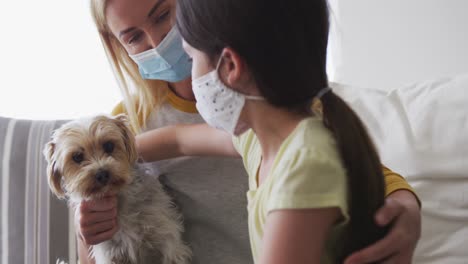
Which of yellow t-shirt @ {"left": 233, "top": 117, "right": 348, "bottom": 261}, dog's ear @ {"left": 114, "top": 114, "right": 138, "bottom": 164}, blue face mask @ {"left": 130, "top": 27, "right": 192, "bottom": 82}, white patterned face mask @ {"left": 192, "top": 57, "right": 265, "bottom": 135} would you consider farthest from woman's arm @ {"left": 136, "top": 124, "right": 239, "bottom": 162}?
yellow t-shirt @ {"left": 233, "top": 117, "right": 348, "bottom": 261}

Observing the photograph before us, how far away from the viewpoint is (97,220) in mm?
1112

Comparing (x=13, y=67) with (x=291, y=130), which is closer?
(x=291, y=130)

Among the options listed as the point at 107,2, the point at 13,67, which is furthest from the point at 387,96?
the point at 13,67

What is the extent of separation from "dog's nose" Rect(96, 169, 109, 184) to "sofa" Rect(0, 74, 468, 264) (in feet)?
1.24

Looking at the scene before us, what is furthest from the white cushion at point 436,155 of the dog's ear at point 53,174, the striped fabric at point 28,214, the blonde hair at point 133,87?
the striped fabric at point 28,214

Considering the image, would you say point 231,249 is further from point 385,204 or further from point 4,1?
point 4,1

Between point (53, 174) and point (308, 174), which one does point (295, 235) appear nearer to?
point (308, 174)

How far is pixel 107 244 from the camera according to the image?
1246 millimetres

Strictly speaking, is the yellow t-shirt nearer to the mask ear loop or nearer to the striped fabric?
the mask ear loop

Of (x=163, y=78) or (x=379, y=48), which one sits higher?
(x=163, y=78)

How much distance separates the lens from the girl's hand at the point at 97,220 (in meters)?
1.07

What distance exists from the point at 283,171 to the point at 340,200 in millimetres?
87

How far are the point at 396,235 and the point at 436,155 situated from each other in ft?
1.52

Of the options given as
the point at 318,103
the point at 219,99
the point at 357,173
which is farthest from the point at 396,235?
the point at 219,99
